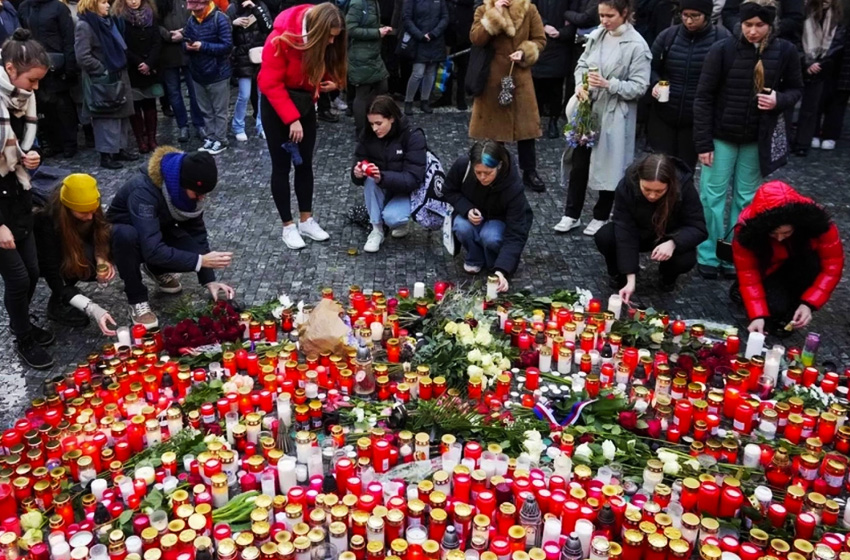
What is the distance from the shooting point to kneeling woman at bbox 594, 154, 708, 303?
491 cm

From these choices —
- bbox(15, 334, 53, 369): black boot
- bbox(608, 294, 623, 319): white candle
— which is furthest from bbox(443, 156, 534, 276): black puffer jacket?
bbox(15, 334, 53, 369): black boot

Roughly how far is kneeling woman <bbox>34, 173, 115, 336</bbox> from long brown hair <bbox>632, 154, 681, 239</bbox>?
126 inches

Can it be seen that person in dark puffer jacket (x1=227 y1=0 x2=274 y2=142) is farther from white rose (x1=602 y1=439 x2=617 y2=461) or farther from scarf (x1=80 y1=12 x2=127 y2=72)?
white rose (x1=602 y1=439 x2=617 y2=461)

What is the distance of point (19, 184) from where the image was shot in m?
4.27

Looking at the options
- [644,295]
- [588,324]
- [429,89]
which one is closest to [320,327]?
[588,324]

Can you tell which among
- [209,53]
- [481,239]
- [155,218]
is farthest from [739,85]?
[209,53]

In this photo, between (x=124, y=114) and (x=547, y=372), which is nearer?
(x=547, y=372)

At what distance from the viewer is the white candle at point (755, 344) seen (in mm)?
4328

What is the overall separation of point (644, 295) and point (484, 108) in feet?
7.50

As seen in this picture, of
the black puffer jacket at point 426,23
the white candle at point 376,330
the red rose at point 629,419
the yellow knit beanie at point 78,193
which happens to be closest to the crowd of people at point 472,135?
the yellow knit beanie at point 78,193

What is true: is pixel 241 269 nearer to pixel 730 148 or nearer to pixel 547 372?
pixel 547 372

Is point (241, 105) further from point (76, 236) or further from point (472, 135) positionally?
point (76, 236)

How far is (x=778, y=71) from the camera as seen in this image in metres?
5.10

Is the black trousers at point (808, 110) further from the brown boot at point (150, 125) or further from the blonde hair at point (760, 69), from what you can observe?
the brown boot at point (150, 125)
